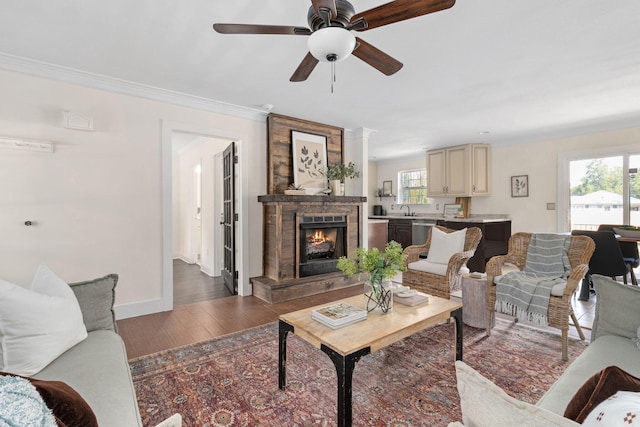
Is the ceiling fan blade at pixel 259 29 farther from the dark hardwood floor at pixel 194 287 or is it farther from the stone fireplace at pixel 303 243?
the dark hardwood floor at pixel 194 287

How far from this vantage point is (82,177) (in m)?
3.03

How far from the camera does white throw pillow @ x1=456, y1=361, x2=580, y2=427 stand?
498 mm

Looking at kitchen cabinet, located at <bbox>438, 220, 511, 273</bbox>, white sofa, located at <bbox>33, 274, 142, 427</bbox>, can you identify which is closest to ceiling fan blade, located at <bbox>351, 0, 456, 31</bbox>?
white sofa, located at <bbox>33, 274, 142, 427</bbox>

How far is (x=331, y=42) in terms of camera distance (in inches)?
63.3

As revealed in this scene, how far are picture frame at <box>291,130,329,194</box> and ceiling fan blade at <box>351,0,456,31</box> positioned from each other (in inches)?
109

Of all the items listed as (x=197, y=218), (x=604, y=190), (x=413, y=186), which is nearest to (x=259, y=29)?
(x=197, y=218)

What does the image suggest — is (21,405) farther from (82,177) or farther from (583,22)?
(583,22)

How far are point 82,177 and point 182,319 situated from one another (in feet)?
5.59

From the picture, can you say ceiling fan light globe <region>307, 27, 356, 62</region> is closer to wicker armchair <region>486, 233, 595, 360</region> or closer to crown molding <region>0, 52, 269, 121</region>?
wicker armchair <region>486, 233, 595, 360</region>

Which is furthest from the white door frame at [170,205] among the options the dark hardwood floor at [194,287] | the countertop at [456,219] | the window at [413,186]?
the window at [413,186]

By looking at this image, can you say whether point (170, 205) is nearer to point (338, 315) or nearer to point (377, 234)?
point (338, 315)

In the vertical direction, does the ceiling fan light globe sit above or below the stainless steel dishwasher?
above

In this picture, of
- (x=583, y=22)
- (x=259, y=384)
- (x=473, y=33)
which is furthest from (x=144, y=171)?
(x=583, y=22)

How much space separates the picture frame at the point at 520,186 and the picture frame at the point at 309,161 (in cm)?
369
